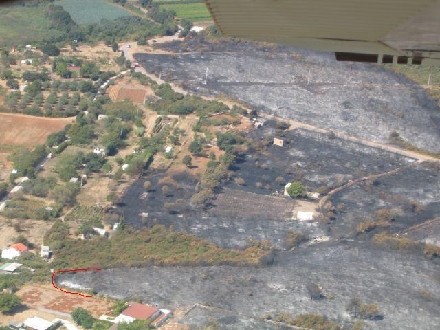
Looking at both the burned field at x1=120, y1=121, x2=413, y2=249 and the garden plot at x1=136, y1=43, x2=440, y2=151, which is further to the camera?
the garden plot at x1=136, y1=43, x2=440, y2=151

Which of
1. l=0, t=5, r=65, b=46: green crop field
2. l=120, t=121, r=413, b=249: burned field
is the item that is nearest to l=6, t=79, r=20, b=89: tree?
l=0, t=5, r=65, b=46: green crop field

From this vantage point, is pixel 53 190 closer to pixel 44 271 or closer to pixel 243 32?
pixel 44 271

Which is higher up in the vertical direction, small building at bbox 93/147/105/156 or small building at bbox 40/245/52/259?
small building at bbox 93/147/105/156

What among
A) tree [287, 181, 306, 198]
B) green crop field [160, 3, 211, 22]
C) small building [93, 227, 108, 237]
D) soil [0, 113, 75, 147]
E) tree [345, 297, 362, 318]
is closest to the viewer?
tree [345, 297, 362, 318]

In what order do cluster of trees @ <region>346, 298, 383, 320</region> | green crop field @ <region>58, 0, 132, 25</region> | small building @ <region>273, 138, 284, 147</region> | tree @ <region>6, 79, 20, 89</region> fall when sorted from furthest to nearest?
green crop field @ <region>58, 0, 132, 25</region> → tree @ <region>6, 79, 20, 89</region> → small building @ <region>273, 138, 284, 147</region> → cluster of trees @ <region>346, 298, 383, 320</region>

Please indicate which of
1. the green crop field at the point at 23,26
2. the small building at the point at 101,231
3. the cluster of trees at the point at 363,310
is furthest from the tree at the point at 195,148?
the green crop field at the point at 23,26

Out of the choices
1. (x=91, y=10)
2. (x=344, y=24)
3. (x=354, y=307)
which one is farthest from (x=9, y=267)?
(x=91, y=10)

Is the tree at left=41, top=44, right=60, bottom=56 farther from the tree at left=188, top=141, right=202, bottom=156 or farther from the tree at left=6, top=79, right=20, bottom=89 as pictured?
the tree at left=188, top=141, right=202, bottom=156

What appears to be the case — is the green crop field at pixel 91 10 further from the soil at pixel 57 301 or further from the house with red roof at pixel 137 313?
the house with red roof at pixel 137 313
